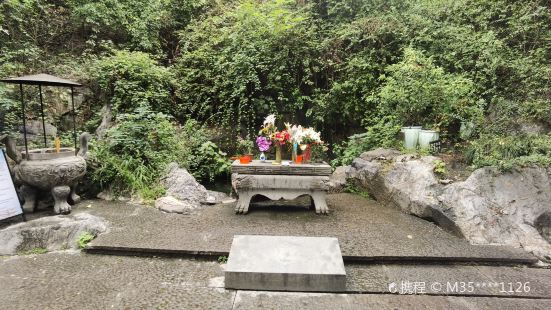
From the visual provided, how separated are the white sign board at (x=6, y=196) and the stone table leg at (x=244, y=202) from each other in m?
2.59

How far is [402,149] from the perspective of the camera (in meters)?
5.13

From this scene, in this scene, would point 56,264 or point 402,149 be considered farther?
point 402,149

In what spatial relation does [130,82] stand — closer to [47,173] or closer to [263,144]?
[47,173]

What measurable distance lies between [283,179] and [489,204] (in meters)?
2.45

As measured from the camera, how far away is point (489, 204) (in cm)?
356

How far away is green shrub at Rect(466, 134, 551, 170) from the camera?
368cm

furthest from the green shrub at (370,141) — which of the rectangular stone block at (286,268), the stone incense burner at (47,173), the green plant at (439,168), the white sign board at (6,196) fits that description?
the white sign board at (6,196)

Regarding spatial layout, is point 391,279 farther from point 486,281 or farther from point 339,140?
point 339,140

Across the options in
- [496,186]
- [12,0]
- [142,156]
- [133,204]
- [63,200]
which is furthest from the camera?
[12,0]

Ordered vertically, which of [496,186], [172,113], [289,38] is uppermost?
[289,38]

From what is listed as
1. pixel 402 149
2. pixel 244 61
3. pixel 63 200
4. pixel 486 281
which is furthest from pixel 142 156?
pixel 486 281

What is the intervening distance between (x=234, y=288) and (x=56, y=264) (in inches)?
70.0

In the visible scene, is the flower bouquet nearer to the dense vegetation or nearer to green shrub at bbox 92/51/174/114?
the dense vegetation

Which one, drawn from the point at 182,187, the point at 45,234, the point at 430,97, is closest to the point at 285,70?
the point at 430,97
